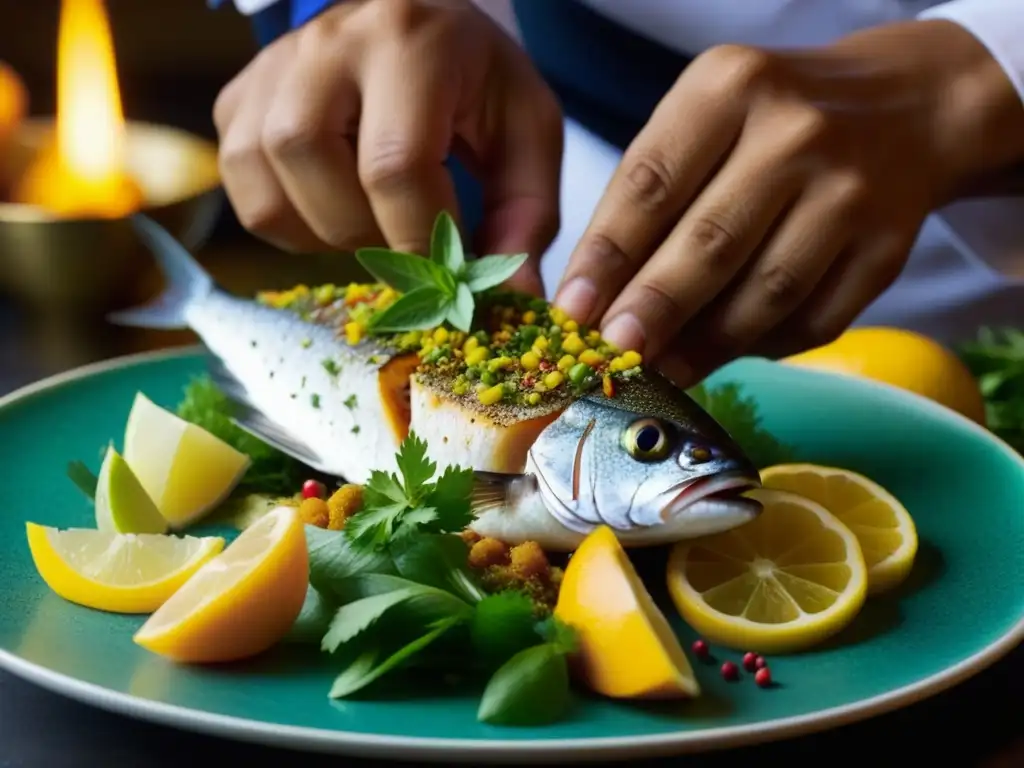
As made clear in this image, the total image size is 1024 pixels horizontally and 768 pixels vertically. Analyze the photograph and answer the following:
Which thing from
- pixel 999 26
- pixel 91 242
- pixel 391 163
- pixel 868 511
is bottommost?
pixel 91 242

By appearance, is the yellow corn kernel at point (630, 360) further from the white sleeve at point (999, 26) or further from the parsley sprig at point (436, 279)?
the white sleeve at point (999, 26)

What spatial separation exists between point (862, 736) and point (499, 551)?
0.41 m

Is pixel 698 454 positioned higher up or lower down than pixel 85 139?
higher up

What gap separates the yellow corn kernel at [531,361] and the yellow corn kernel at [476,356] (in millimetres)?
52

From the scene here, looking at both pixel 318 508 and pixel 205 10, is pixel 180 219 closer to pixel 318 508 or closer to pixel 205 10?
pixel 318 508

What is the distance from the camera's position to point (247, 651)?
1.20 m

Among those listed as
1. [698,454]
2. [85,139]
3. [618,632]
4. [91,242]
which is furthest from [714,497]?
[85,139]

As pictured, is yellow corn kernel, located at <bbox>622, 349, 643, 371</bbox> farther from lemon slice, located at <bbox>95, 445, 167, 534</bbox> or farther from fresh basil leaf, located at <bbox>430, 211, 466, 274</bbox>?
lemon slice, located at <bbox>95, 445, 167, 534</bbox>

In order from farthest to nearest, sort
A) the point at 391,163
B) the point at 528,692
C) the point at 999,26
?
the point at 999,26 < the point at 391,163 < the point at 528,692

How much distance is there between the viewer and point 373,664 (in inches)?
45.6

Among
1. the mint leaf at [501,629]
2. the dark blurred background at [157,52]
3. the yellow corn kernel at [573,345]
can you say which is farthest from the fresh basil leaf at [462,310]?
the dark blurred background at [157,52]

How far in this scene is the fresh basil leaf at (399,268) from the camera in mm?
1596

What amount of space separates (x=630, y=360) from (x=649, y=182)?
28 cm

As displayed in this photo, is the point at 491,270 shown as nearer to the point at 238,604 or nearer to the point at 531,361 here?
the point at 531,361
